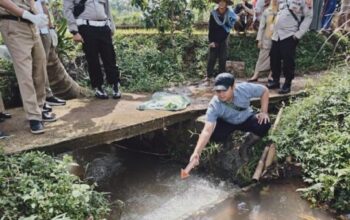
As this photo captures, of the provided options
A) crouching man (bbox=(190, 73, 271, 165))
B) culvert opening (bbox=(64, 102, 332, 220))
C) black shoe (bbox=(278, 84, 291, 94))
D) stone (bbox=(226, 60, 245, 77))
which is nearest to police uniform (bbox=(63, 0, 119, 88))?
culvert opening (bbox=(64, 102, 332, 220))

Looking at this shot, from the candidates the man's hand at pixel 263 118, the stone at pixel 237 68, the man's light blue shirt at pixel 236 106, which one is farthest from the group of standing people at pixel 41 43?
the stone at pixel 237 68

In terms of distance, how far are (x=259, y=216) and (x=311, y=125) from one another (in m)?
1.55

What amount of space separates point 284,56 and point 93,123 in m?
2.99

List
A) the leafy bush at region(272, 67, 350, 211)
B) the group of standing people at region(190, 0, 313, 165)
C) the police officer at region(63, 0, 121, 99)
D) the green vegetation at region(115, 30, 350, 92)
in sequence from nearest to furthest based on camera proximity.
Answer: the leafy bush at region(272, 67, 350, 211) → the group of standing people at region(190, 0, 313, 165) → the police officer at region(63, 0, 121, 99) → the green vegetation at region(115, 30, 350, 92)

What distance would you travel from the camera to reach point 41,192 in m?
3.25

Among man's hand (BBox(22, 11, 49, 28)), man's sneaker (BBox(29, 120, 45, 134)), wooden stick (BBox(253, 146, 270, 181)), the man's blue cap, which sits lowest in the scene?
wooden stick (BBox(253, 146, 270, 181))

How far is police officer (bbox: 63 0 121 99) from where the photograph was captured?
17.2 feet

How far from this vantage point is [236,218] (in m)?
4.04

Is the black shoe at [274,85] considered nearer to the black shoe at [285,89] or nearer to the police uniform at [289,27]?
the black shoe at [285,89]

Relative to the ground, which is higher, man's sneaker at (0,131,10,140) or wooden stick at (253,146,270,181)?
man's sneaker at (0,131,10,140)

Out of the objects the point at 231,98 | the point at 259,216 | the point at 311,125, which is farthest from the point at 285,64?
the point at 259,216

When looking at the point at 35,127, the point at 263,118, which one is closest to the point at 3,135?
the point at 35,127

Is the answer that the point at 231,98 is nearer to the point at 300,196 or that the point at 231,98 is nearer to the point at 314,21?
the point at 300,196

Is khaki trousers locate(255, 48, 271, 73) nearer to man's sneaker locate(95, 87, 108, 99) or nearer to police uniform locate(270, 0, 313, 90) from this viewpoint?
police uniform locate(270, 0, 313, 90)
